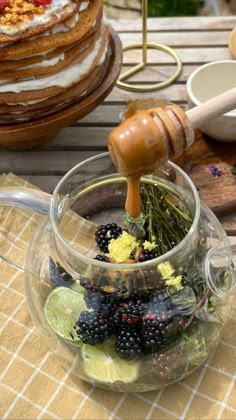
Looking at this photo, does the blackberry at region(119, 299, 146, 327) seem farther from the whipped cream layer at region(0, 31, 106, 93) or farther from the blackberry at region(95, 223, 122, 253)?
the whipped cream layer at region(0, 31, 106, 93)

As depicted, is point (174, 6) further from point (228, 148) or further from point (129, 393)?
point (129, 393)

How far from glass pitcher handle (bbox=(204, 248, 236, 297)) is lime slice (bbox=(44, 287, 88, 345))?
14 cm

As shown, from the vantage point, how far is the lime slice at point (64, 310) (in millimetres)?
692

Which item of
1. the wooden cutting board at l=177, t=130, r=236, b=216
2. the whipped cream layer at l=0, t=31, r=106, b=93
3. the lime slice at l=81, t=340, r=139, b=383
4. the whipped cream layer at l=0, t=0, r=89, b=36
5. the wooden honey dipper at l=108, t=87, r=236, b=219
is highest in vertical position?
the whipped cream layer at l=0, t=0, r=89, b=36

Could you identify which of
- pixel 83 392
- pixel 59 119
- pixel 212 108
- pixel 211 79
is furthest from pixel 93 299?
pixel 211 79

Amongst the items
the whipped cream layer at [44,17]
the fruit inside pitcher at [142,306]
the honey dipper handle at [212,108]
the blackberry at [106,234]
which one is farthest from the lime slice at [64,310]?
the whipped cream layer at [44,17]

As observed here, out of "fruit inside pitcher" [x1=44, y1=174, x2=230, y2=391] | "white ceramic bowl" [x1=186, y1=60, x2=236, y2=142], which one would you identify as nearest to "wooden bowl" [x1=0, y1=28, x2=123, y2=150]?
"white ceramic bowl" [x1=186, y1=60, x2=236, y2=142]

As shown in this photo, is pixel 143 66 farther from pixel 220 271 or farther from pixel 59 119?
pixel 220 271

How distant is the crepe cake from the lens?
0.84 m

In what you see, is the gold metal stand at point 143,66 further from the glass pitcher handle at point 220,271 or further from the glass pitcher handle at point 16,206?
the glass pitcher handle at point 220,271

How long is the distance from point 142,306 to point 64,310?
92 mm

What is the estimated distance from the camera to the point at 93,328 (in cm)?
66

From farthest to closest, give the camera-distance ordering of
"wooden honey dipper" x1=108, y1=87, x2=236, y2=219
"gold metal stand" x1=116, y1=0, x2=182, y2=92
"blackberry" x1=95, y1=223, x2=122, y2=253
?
"gold metal stand" x1=116, y1=0, x2=182, y2=92, "blackberry" x1=95, y1=223, x2=122, y2=253, "wooden honey dipper" x1=108, y1=87, x2=236, y2=219

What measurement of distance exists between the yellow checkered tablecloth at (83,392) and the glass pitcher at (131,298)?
0.07 ft
